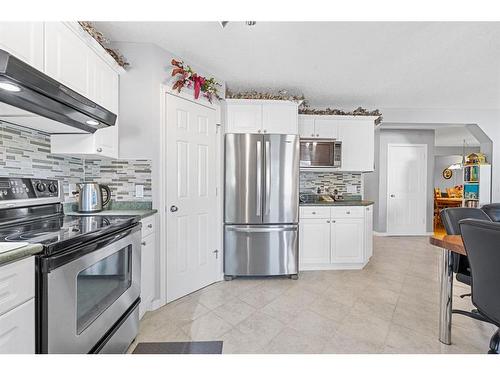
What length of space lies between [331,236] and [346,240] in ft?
0.67

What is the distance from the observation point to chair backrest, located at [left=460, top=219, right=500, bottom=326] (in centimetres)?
110

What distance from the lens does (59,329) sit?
0.95 metres

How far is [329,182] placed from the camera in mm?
3701

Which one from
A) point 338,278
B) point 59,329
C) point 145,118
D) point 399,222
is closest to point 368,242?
point 338,278

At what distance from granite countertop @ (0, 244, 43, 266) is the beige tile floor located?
1140 millimetres

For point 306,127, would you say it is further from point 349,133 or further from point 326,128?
point 349,133

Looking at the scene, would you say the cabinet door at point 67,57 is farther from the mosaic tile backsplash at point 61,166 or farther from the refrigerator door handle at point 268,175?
the refrigerator door handle at point 268,175

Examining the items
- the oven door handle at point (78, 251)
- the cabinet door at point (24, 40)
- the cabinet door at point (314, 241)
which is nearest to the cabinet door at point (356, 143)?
the cabinet door at point (314, 241)

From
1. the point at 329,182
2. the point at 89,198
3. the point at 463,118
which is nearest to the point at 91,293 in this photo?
the point at 89,198

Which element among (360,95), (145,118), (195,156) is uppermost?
(360,95)

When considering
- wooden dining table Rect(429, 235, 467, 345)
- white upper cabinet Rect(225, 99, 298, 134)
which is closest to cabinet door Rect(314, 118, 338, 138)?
white upper cabinet Rect(225, 99, 298, 134)

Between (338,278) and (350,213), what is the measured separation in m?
0.83

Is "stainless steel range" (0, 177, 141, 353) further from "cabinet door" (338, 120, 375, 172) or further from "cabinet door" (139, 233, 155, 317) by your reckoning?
"cabinet door" (338, 120, 375, 172)
